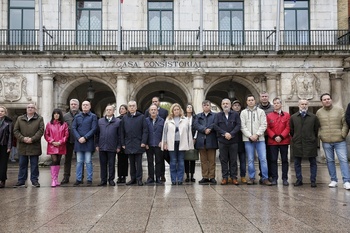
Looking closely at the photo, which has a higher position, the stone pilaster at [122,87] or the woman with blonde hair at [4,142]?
the stone pilaster at [122,87]

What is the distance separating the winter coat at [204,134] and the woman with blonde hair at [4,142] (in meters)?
Result: 4.32

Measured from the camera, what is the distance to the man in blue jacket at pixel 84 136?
Answer: 8867mm

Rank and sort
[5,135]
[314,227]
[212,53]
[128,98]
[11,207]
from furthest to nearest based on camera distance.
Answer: [128,98] < [212,53] < [5,135] < [11,207] < [314,227]

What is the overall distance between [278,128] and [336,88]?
10679 millimetres

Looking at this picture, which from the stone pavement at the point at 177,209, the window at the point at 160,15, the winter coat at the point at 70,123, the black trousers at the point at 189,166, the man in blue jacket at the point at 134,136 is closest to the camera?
the stone pavement at the point at 177,209

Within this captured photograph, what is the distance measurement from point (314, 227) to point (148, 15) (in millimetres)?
16323

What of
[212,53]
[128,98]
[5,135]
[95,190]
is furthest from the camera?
[128,98]

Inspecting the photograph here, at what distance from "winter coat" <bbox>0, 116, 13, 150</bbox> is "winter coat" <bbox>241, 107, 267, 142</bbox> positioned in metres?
5.38

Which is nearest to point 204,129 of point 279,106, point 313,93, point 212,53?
point 279,106

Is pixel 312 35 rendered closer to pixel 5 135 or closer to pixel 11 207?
pixel 5 135

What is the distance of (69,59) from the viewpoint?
17.4m

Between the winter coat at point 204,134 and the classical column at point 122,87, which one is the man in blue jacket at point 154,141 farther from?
the classical column at point 122,87

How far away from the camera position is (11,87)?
17219 millimetres

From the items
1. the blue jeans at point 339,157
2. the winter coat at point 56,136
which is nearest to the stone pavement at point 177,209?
the blue jeans at point 339,157
